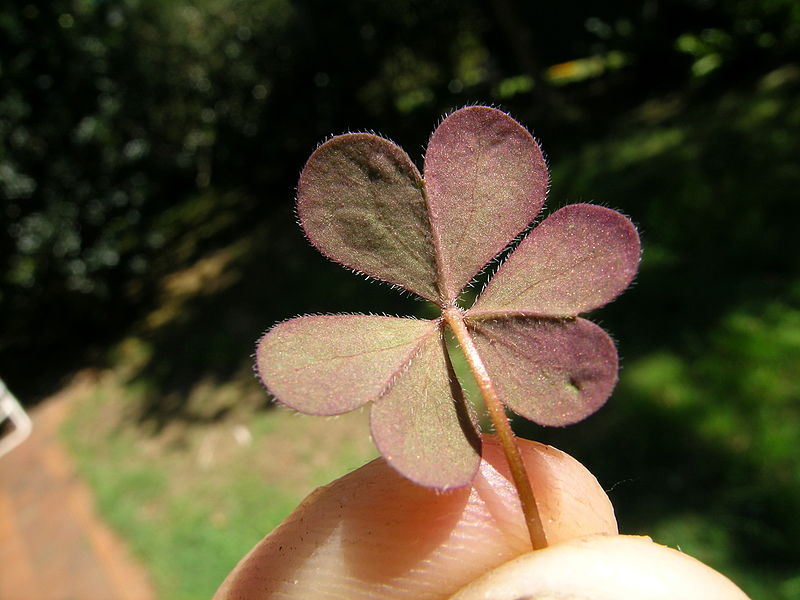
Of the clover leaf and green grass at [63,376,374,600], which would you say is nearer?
the clover leaf

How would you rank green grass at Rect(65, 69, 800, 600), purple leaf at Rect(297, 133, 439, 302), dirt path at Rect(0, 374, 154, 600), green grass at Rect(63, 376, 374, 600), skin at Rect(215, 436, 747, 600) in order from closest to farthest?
purple leaf at Rect(297, 133, 439, 302) → skin at Rect(215, 436, 747, 600) → green grass at Rect(65, 69, 800, 600) → green grass at Rect(63, 376, 374, 600) → dirt path at Rect(0, 374, 154, 600)

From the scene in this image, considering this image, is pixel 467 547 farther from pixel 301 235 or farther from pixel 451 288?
pixel 301 235

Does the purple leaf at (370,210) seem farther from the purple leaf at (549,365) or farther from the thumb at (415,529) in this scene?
the thumb at (415,529)

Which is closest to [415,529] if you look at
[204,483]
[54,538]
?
[204,483]

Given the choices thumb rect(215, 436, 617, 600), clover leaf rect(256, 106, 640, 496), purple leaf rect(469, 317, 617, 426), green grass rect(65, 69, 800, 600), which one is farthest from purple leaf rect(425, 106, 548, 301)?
green grass rect(65, 69, 800, 600)

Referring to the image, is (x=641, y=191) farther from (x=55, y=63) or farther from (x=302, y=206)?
(x=55, y=63)

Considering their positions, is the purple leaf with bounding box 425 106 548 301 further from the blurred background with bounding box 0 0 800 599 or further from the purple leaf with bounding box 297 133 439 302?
the blurred background with bounding box 0 0 800 599
